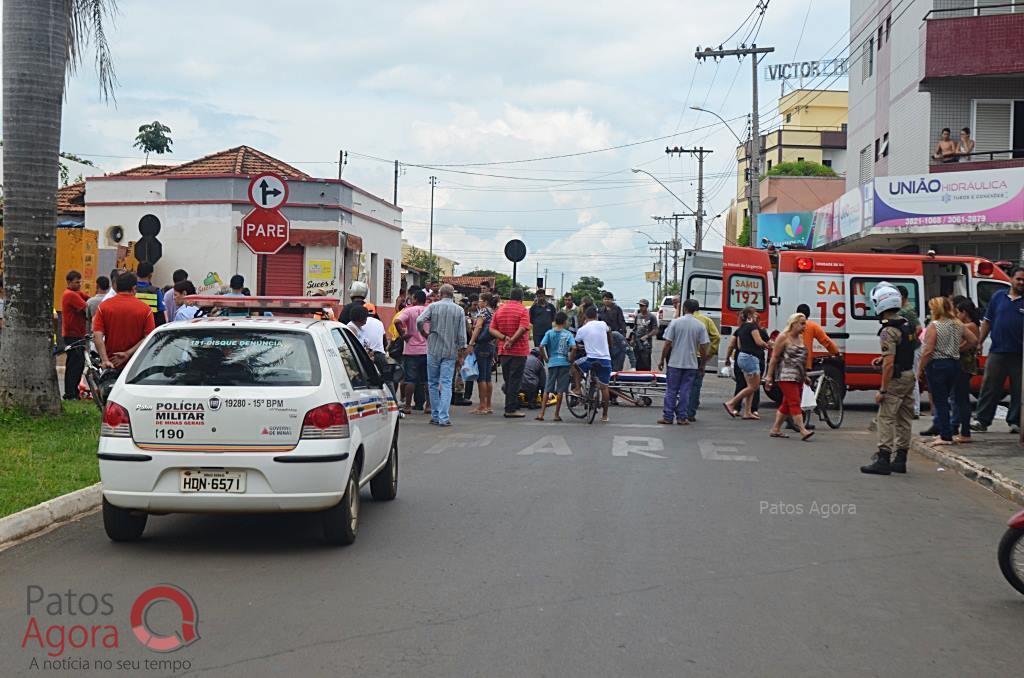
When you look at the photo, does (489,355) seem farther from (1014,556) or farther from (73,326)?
(1014,556)

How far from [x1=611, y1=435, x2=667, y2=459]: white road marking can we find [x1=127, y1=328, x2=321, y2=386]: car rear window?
19.9 feet

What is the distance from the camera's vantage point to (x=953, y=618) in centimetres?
612

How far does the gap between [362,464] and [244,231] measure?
6789 millimetres

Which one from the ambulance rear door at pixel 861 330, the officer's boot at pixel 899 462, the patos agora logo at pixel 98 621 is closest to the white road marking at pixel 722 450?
the officer's boot at pixel 899 462

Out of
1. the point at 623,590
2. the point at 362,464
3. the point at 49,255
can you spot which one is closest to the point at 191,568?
the point at 362,464

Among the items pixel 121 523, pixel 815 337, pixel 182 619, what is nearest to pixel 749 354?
pixel 815 337

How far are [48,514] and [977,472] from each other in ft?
30.0

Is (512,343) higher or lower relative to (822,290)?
lower

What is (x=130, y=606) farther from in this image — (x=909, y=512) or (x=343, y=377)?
(x=909, y=512)

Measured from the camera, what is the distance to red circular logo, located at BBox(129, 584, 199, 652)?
5.40m

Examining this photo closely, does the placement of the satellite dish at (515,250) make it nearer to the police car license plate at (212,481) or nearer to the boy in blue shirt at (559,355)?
the boy in blue shirt at (559,355)

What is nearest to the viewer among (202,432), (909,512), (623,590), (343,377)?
(623,590)

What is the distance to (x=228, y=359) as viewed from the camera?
748cm

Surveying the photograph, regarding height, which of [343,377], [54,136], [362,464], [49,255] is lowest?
[362,464]
